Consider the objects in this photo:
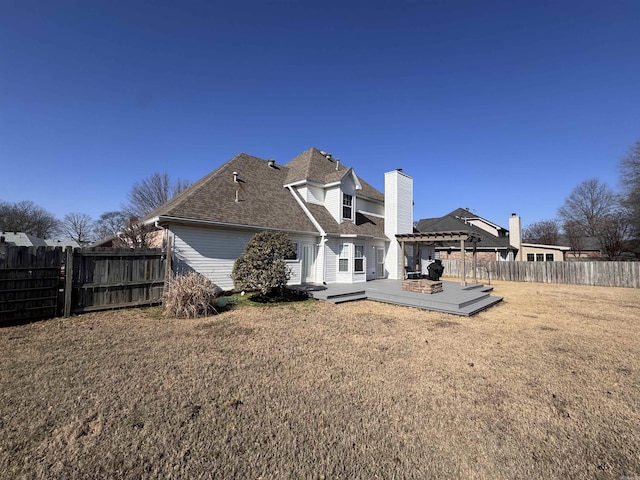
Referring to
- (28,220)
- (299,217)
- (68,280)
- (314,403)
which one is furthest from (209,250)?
(28,220)

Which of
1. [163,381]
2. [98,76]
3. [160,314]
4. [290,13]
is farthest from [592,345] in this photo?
[98,76]

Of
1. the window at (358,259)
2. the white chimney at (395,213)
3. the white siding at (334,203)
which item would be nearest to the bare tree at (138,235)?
the white siding at (334,203)

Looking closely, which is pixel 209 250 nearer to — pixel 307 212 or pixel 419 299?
pixel 307 212

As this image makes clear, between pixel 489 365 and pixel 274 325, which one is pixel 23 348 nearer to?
pixel 274 325

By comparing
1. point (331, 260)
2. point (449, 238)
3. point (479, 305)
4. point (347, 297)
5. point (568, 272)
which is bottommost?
point (479, 305)

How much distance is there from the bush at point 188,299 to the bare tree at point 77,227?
53303 millimetres

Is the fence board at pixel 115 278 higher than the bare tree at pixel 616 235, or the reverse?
the bare tree at pixel 616 235

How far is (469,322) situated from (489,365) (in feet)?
11.4

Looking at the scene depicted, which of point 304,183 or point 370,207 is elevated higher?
point 304,183

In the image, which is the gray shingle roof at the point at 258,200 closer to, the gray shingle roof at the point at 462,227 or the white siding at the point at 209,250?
the white siding at the point at 209,250

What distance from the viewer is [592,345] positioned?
19.9 ft

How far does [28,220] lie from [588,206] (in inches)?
3445

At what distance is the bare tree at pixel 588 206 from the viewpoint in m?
37.2

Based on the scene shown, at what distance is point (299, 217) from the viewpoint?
14688 mm
